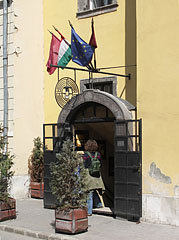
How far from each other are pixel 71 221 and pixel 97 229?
0.80 meters

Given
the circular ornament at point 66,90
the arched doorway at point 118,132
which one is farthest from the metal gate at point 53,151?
the circular ornament at point 66,90

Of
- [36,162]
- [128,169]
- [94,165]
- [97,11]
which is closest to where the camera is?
[128,169]

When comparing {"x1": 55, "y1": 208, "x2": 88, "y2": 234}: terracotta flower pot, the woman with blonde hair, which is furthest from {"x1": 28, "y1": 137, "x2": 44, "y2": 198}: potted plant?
{"x1": 55, "y1": 208, "x2": 88, "y2": 234}: terracotta flower pot

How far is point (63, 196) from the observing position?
776cm

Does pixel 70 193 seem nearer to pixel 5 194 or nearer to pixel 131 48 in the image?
pixel 5 194

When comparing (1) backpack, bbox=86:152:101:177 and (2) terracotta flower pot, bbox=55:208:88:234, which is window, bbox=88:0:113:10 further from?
(2) terracotta flower pot, bbox=55:208:88:234

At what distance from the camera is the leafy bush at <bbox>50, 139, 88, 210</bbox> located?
7.78 m

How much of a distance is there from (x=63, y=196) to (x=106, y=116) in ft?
9.03

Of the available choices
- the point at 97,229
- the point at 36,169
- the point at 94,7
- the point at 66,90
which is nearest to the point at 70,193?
the point at 97,229

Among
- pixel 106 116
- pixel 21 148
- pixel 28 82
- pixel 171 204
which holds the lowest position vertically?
pixel 171 204

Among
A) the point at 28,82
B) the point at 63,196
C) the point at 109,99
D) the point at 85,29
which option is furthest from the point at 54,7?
the point at 63,196

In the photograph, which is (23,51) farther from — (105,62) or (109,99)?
(109,99)

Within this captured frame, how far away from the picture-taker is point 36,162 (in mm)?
11812

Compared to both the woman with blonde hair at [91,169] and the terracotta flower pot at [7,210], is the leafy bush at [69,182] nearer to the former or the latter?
the woman with blonde hair at [91,169]
